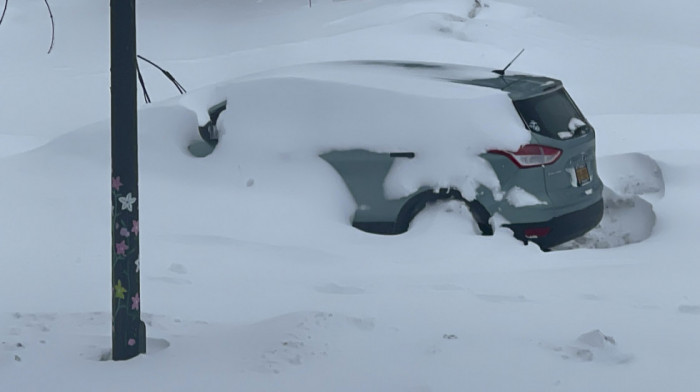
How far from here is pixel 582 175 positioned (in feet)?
23.4

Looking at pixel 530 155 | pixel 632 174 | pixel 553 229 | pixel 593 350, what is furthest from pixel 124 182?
pixel 632 174

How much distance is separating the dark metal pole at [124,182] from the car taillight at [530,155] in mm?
3228

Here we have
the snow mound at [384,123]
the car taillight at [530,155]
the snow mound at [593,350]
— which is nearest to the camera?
the snow mound at [593,350]

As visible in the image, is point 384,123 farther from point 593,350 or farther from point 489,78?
point 593,350

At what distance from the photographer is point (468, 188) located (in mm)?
6902

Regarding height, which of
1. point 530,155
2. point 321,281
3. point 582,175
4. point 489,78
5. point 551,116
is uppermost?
point 489,78

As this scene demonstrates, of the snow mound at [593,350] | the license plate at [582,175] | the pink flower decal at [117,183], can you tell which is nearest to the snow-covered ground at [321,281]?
the snow mound at [593,350]

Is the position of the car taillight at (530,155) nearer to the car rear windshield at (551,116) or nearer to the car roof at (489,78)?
the car rear windshield at (551,116)

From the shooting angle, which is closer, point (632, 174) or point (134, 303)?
point (134, 303)

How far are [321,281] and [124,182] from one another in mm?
2062

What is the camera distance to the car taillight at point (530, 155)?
6.85m

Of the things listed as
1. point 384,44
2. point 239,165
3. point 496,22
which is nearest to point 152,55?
point 384,44

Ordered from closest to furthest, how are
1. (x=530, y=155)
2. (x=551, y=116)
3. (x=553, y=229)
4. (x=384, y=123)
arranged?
(x=530, y=155)
(x=553, y=229)
(x=551, y=116)
(x=384, y=123)

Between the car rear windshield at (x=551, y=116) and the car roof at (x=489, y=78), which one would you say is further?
the car roof at (x=489, y=78)
